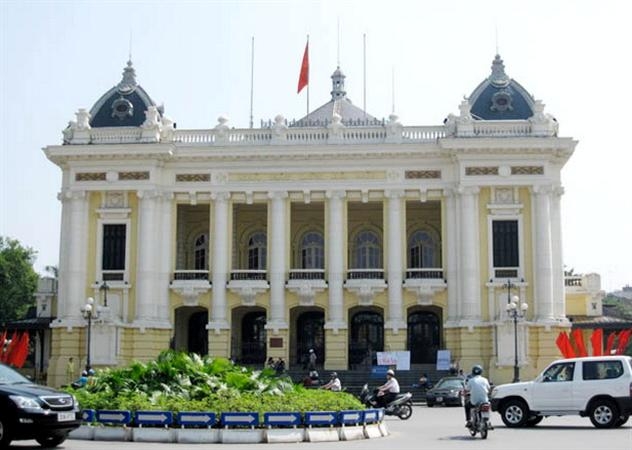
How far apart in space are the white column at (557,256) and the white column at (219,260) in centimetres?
1698

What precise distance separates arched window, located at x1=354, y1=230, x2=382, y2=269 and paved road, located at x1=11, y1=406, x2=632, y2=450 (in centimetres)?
2881

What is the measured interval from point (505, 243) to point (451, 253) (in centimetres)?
279

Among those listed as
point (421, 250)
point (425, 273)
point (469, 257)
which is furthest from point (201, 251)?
point (469, 257)

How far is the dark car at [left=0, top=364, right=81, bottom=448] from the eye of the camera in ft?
57.8

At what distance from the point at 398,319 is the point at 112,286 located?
15.0 m

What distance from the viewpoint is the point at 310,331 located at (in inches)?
2188

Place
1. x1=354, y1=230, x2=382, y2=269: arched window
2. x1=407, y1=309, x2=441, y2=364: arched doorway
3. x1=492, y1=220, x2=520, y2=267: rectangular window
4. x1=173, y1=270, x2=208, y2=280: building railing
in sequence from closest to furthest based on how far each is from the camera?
x1=492, y1=220, x2=520, y2=267: rectangular window < x1=173, y1=270, x2=208, y2=280: building railing < x1=407, y1=309, x2=441, y2=364: arched doorway < x1=354, y1=230, x2=382, y2=269: arched window

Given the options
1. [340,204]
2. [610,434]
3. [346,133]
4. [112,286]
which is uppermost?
[346,133]

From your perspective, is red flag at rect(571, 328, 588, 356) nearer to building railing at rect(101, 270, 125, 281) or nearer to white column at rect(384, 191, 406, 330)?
white column at rect(384, 191, 406, 330)

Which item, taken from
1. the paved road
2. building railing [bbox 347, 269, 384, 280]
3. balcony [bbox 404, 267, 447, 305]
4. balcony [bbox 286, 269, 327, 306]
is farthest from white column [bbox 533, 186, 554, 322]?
the paved road

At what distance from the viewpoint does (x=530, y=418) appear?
1008 inches

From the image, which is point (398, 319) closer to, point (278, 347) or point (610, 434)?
point (278, 347)

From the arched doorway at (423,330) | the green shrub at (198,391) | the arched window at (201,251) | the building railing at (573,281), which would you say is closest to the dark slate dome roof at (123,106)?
the arched window at (201,251)

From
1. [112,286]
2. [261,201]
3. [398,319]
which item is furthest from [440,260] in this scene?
[112,286]
